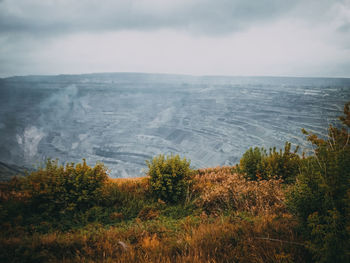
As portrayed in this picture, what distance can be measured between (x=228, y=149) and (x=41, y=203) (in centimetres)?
6608

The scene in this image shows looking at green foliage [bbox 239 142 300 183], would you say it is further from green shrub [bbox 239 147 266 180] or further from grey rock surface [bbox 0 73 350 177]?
grey rock surface [bbox 0 73 350 177]

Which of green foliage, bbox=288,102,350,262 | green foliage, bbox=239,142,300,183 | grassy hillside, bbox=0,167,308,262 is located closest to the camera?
green foliage, bbox=288,102,350,262

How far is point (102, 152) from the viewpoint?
83.4m

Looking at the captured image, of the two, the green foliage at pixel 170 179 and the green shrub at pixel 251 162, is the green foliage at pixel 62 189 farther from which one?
the green shrub at pixel 251 162

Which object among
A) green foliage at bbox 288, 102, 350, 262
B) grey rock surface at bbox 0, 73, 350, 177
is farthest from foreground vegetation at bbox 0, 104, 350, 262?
grey rock surface at bbox 0, 73, 350, 177

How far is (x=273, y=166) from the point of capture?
7.68 m

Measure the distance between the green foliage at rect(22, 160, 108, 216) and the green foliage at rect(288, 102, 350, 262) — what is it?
4.94 m

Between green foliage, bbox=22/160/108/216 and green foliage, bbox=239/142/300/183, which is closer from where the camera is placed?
green foliage, bbox=22/160/108/216

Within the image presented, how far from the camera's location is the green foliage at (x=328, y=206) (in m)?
2.01

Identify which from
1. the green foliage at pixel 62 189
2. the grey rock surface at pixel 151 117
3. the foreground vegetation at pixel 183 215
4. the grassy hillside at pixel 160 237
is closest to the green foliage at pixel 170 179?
the foreground vegetation at pixel 183 215

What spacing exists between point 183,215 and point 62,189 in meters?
3.37

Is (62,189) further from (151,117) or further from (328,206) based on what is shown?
(151,117)

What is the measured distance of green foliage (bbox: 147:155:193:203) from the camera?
6.23m

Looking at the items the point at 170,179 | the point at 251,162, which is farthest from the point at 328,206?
the point at 251,162
